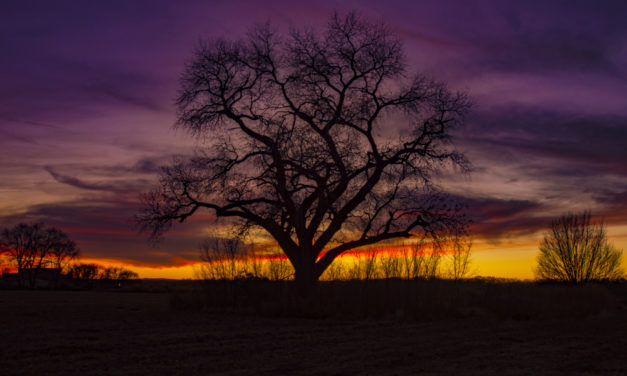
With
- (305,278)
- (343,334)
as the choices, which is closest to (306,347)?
(343,334)

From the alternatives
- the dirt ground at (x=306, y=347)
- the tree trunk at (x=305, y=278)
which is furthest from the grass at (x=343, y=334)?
the tree trunk at (x=305, y=278)

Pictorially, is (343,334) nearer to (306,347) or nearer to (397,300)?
(306,347)

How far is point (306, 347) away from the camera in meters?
11.6

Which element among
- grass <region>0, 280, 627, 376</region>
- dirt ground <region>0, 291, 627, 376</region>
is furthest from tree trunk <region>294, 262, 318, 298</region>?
dirt ground <region>0, 291, 627, 376</region>

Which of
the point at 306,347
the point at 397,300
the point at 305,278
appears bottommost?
the point at 306,347

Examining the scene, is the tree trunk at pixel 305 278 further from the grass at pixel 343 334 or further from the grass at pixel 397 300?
the grass at pixel 343 334

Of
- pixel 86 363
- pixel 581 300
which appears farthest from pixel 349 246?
pixel 86 363

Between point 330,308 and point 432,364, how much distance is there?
9.63m

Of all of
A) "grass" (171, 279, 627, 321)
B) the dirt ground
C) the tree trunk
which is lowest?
the dirt ground

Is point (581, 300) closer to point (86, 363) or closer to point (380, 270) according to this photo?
point (380, 270)

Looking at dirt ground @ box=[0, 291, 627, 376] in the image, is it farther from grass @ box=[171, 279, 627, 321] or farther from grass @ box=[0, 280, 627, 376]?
grass @ box=[171, 279, 627, 321]

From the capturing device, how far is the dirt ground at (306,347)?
9078 mm

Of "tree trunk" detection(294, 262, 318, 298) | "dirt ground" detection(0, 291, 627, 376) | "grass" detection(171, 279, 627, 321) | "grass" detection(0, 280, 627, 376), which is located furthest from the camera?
"tree trunk" detection(294, 262, 318, 298)

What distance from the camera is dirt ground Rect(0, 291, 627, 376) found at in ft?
29.8
